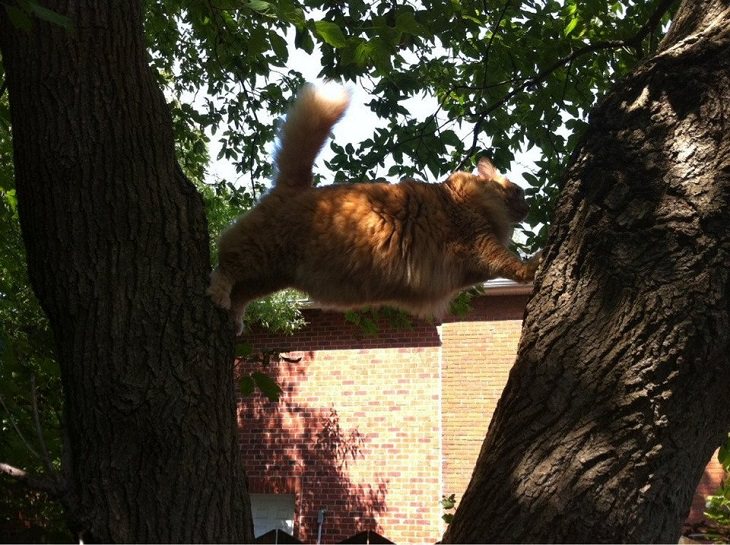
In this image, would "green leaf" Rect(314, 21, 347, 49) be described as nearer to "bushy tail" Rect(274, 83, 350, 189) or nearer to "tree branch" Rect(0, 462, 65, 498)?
A: "bushy tail" Rect(274, 83, 350, 189)

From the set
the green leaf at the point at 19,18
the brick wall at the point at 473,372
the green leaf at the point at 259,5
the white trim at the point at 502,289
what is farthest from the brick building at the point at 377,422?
the green leaf at the point at 19,18

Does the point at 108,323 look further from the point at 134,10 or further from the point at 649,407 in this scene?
the point at 649,407

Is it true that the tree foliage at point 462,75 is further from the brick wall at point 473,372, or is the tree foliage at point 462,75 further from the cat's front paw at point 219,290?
the brick wall at point 473,372

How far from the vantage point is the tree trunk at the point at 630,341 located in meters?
2.16

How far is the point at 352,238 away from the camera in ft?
12.6

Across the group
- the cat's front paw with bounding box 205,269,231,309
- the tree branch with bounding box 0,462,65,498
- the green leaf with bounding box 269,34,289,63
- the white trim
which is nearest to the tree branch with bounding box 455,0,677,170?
the green leaf with bounding box 269,34,289,63

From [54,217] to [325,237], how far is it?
1425 mm

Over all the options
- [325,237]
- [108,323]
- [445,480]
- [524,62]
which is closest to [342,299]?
[325,237]

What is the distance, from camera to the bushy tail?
402cm

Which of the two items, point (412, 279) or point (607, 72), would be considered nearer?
point (412, 279)

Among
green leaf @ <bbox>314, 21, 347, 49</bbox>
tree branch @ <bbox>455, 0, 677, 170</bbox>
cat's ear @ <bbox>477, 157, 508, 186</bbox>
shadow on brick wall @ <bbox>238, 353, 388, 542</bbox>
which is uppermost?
tree branch @ <bbox>455, 0, 677, 170</bbox>

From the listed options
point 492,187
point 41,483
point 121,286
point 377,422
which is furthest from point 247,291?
point 377,422

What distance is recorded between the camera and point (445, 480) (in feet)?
43.2

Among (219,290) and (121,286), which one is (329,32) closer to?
(219,290)
